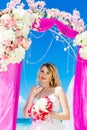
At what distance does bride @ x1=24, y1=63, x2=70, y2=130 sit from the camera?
12.8 ft

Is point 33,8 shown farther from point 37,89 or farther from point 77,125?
point 77,125

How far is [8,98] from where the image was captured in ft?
14.0

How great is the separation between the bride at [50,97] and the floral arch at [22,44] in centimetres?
31

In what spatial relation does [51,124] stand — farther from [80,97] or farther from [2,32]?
[2,32]

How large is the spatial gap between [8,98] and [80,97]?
0.86m

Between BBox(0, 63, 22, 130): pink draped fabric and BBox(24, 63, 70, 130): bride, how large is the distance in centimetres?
37

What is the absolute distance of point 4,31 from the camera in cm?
396

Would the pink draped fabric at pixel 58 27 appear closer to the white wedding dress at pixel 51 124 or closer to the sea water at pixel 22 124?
the white wedding dress at pixel 51 124

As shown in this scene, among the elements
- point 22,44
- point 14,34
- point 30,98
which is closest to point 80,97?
point 30,98

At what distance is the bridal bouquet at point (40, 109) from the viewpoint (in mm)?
3831

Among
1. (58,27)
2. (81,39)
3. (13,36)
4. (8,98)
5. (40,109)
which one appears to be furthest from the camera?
(58,27)

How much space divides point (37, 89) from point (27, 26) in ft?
2.10

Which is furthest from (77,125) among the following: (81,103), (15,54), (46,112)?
(15,54)

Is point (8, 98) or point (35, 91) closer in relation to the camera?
point (35, 91)
